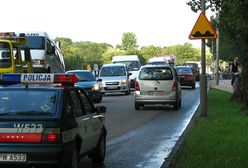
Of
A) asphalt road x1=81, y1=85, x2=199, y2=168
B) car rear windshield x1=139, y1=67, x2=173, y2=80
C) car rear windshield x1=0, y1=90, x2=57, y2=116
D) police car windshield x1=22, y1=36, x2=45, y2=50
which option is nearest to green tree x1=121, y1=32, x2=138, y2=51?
police car windshield x1=22, y1=36, x2=45, y2=50

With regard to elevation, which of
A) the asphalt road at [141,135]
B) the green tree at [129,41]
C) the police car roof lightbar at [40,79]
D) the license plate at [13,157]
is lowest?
the asphalt road at [141,135]

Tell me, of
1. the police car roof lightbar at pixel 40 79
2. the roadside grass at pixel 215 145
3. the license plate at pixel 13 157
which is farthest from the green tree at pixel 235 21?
the license plate at pixel 13 157

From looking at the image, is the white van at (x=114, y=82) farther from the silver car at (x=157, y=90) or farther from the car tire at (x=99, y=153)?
the car tire at (x=99, y=153)

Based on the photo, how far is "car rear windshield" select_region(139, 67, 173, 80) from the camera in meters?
23.1

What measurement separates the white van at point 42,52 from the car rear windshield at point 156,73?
371 cm

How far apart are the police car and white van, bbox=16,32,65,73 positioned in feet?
43.5

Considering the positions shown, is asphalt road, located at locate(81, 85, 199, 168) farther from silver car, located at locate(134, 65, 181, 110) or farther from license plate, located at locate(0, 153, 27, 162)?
license plate, located at locate(0, 153, 27, 162)

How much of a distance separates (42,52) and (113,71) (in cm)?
1349

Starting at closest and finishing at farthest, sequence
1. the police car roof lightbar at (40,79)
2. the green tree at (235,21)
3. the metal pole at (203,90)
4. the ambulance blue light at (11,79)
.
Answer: the police car roof lightbar at (40,79)
the ambulance blue light at (11,79)
the metal pole at (203,90)
the green tree at (235,21)

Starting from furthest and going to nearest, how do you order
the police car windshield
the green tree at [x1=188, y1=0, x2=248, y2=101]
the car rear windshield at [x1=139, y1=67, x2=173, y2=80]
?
the police car windshield, the car rear windshield at [x1=139, y1=67, x2=173, y2=80], the green tree at [x1=188, y1=0, x2=248, y2=101]

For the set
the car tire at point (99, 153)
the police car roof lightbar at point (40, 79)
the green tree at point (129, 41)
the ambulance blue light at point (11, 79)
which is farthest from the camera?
the green tree at point (129, 41)

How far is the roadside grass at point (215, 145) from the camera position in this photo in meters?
9.34

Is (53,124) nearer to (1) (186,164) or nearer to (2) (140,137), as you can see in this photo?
(1) (186,164)

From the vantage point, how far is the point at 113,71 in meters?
36.7
